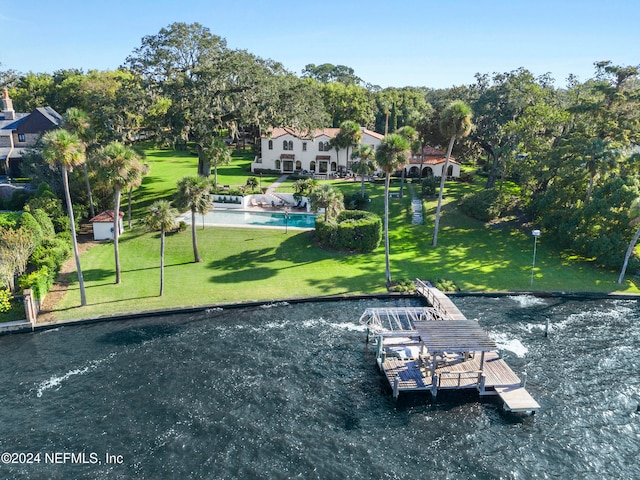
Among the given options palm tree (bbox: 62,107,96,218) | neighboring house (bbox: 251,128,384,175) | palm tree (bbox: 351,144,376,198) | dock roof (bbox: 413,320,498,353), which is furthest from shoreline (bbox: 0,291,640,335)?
neighboring house (bbox: 251,128,384,175)

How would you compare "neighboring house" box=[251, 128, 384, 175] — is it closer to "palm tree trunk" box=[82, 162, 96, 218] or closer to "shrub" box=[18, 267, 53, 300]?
"palm tree trunk" box=[82, 162, 96, 218]

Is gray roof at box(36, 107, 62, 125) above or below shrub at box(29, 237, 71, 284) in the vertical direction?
above

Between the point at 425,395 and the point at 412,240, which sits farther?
the point at 412,240

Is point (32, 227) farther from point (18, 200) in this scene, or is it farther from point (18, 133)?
point (18, 133)

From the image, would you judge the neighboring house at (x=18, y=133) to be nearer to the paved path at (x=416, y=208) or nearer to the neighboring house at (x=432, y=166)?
the paved path at (x=416, y=208)

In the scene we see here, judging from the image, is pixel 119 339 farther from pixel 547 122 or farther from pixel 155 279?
pixel 547 122

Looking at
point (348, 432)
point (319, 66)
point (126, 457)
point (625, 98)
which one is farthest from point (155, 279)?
point (319, 66)
